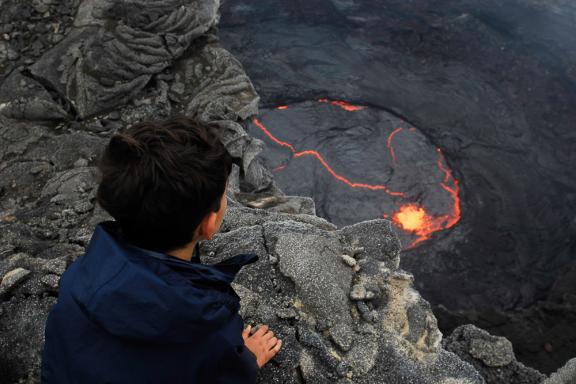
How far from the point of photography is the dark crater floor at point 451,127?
757 centimetres

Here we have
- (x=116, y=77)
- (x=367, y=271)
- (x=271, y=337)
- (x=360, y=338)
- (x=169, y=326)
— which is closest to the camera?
(x=169, y=326)

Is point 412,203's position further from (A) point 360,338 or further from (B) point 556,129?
(A) point 360,338

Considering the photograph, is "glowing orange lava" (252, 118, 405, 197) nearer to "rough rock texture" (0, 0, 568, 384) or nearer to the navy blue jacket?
"rough rock texture" (0, 0, 568, 384)

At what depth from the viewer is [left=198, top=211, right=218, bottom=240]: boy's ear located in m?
1.80

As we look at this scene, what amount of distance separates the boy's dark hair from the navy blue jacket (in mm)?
114

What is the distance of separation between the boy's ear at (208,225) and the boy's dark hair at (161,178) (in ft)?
0.18

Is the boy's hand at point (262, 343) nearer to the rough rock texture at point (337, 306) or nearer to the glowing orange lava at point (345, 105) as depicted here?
the rough rock texture at point (337, 306)

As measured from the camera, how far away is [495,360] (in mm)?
3770

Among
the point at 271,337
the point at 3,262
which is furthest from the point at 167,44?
the point at 271,337

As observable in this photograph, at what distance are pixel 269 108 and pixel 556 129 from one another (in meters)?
5.60

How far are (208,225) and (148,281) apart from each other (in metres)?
0.35

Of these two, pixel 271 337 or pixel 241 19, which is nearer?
pixel 271 337

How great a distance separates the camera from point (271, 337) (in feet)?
8.73

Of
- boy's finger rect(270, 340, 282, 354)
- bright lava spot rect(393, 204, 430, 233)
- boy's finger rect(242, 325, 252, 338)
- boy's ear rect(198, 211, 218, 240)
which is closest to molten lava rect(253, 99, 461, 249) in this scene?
bright lava spot rect(393, 204, 430, 233)
